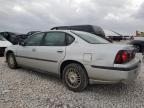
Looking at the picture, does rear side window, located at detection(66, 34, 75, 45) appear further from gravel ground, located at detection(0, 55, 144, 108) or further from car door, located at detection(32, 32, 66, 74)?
gravel ground, located at detection(0, 55, 144, 108)

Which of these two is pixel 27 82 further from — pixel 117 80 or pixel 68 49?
pixel 117 80

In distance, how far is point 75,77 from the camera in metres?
4.22

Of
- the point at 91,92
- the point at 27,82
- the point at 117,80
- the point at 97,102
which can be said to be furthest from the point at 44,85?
the point at 117,80

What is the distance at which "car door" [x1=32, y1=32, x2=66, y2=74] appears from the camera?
4.47 meters

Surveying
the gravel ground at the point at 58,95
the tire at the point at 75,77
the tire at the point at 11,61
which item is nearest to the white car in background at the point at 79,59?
the tire at the point at 75,77

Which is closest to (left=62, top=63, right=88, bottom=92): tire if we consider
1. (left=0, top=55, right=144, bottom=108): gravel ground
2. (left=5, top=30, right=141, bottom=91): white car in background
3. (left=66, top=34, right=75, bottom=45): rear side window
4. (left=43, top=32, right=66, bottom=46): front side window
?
(left=5, top=30, right=141, bottom=91): white car in background

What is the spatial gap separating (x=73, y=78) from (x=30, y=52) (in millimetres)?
1748

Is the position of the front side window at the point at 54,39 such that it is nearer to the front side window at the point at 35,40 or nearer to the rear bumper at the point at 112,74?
the front side window at the point at 35,40

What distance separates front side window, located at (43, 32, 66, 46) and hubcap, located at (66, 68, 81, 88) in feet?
2.34

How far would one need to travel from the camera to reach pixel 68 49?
4.30 meters

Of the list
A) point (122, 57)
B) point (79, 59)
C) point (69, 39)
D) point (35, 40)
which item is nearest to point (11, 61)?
point (35, 40)

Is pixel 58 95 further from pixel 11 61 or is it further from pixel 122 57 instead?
pixel 11 61

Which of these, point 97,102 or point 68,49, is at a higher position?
point 68,49

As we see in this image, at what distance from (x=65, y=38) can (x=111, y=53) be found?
1.38m
